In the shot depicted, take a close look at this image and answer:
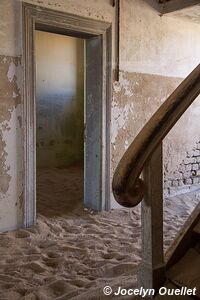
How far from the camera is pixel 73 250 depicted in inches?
125

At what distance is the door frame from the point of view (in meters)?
3.62

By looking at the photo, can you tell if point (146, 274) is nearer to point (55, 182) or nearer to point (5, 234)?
point (5, 234)

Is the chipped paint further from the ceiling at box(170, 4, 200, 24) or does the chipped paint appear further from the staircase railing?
the ceiling at box(170, 4, 200, 24)

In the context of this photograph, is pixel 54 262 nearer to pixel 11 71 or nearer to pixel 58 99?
pixel 11 71

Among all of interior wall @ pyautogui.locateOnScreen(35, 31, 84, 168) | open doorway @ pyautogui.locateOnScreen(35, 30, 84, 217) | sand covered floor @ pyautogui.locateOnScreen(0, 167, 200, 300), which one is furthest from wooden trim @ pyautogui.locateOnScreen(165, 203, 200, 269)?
interior wall @ pyautogui.locateOnScreen(35, 31, 84, 168)

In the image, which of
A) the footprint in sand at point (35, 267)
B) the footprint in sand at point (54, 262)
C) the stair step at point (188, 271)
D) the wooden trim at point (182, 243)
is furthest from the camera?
the footprint in sand at point (54, 262)

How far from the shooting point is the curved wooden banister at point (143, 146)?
1.62m

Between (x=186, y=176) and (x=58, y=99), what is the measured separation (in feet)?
12.5

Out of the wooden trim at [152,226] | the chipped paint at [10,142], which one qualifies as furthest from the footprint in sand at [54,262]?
the wooden trim at [152,226]

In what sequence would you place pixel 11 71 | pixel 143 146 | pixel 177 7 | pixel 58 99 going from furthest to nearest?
pixel 58 99 → pixel 177 7 → pixel 11 71 → pixel 143 146

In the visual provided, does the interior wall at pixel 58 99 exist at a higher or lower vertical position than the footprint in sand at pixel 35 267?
higher

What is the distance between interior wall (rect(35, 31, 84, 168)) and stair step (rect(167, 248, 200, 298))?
19.6 ft

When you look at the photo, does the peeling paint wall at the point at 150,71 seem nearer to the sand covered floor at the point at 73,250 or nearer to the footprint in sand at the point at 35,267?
the sand covered floor at the point at 73,250

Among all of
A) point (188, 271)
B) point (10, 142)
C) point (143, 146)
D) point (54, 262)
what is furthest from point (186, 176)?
point (143, 146)
